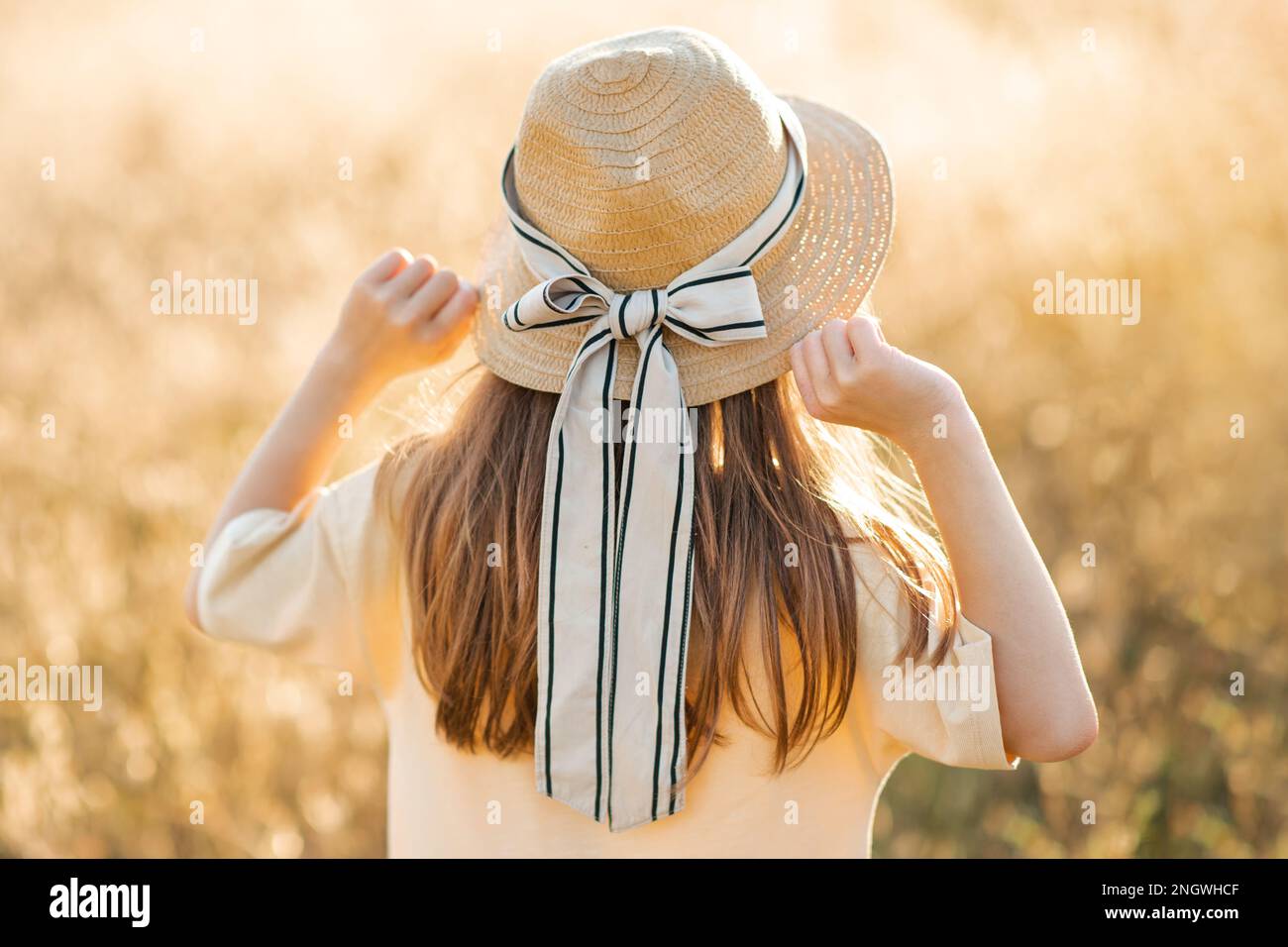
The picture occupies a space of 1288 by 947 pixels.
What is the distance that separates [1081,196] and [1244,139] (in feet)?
1.90

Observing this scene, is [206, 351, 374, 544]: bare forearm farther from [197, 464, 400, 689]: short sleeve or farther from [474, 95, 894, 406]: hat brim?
[474, 95, 894, 406]: hat brim

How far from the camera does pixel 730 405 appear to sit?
1.50 m

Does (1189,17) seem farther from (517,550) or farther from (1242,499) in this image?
(517,550)

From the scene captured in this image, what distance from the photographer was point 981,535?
1.37 meters

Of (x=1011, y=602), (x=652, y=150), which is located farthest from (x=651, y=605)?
(x=652, y=150)

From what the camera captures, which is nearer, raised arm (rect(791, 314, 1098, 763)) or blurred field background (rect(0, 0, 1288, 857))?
raised arm (rect(791, 314, 1098, 763))

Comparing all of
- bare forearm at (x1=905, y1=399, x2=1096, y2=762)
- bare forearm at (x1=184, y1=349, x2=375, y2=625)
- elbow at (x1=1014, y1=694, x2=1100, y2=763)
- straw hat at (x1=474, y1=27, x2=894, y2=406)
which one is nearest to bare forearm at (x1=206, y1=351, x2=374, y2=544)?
bare forearm at (x1=184, y1=349, x2=375, y2=625)

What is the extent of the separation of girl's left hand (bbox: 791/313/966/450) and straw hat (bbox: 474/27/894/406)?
0.10 metres

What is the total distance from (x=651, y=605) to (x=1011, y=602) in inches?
16.4

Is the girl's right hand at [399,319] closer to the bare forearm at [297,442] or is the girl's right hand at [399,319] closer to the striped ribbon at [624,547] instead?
the bare forearm at [297,442]

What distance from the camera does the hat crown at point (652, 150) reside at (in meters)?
1.39

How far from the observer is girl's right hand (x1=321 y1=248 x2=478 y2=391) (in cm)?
167

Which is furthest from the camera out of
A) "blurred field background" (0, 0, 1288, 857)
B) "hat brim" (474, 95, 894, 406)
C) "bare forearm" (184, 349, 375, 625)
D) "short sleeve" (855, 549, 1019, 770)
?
"blurred field background" (0, 0, 1288, 857)

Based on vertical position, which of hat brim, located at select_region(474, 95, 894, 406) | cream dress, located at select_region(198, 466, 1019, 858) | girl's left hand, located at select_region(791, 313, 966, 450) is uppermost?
hat brim, located at select_region(474, 95, 894, 406)
